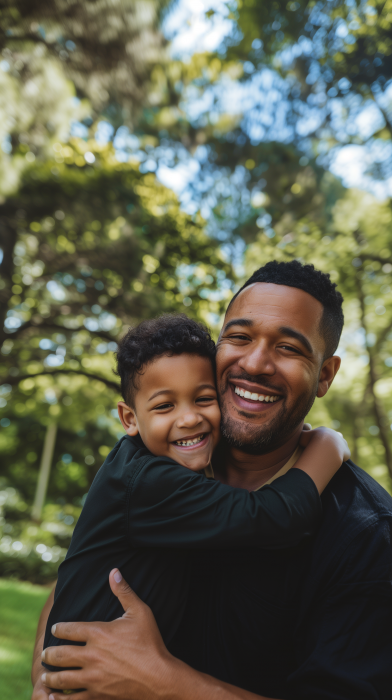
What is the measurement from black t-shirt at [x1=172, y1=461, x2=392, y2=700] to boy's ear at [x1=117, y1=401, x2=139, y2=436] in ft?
2.05

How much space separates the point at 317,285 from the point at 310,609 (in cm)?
136

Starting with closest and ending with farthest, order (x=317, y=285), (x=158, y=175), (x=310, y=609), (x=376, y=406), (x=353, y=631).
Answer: (x=353, y=631)
(x=310, y=609)
(x=317, y=285)
(x=158, y=175)
(x=376, y=406)

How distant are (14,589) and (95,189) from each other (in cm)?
827

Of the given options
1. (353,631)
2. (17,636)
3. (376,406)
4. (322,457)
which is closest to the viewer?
(353,631)

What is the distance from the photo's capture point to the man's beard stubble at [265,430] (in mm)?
2121

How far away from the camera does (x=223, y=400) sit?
2.25 meters

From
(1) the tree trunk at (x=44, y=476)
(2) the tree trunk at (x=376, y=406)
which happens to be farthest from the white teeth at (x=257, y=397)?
(1) the tree trunk at (x=44, y=476)

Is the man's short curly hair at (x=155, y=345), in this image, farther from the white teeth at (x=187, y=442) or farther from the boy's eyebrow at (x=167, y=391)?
the white teeth at (x=187, y=442)

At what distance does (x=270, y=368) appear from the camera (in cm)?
213

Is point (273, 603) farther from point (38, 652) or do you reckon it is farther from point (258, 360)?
point (38, 652)

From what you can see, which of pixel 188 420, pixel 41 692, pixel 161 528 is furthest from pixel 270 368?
pixel 41 692

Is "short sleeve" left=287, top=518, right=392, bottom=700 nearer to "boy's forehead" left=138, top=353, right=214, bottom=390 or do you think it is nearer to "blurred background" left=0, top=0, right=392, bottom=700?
"boy's forehead" left=138, top=353, right=214, bottom=390

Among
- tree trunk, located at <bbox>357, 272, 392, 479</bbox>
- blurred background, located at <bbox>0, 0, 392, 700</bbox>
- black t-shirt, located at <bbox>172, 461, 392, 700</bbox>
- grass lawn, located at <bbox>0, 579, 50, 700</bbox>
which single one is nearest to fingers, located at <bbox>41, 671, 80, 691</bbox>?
black t-shirt, located at <bbox>172, 461, 392, 700</bbox>

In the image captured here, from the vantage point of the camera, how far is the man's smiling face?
84.1 inches
